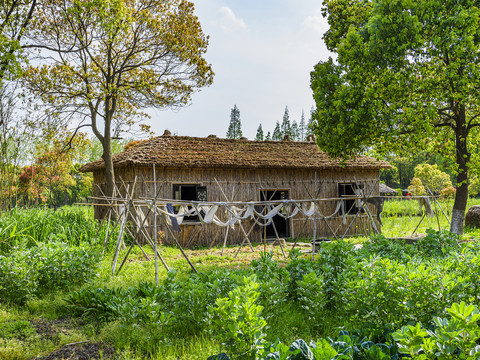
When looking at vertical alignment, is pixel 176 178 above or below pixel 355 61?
below

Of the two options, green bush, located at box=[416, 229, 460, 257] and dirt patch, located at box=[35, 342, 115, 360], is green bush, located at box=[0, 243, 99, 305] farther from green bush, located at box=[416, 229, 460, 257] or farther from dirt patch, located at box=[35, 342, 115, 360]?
green bush, located at box=[416, 229, 460, 257]

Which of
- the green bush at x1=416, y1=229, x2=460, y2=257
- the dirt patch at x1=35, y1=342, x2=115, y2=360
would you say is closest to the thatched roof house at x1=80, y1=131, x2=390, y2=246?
the green bush at x1=416, y1=229, x2=460, y2=257

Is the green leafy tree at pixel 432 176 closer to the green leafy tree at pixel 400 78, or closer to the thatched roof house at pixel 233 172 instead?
the thatched roof house at pixel 233 172

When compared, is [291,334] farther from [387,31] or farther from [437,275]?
[387,31]

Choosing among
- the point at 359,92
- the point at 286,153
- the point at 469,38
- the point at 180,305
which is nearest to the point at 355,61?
the point at 359,92

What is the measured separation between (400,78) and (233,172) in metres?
6.40

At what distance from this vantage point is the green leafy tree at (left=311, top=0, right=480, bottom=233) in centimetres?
820

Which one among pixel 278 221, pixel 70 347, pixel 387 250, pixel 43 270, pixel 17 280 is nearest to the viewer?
pixel 70 347

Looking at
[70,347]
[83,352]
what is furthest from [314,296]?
[70,347]

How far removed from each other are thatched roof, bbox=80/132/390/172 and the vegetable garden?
218 inches

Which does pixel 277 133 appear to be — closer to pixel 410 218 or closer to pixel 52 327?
pixel 410 218

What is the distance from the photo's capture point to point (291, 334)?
14.3 ft

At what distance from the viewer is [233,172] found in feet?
43.4

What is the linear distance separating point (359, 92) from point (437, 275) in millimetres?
6548
